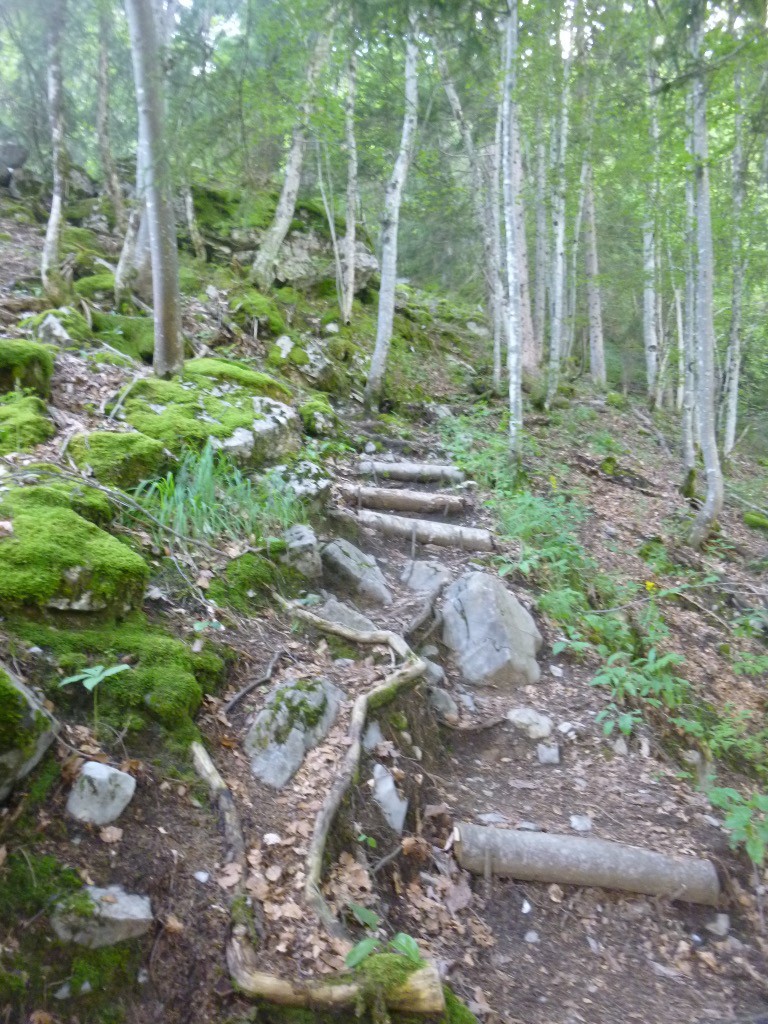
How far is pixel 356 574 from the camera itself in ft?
19.2

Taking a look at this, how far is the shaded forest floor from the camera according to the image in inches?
→ 100

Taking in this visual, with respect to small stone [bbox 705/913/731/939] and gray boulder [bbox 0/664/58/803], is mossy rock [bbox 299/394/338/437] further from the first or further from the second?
small stone [bbox 705/913/731/939]

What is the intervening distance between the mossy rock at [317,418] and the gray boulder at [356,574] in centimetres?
289

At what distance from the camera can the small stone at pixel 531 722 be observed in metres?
4.95

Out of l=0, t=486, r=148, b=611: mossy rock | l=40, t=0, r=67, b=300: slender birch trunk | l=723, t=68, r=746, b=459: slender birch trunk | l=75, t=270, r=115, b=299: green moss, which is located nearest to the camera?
l=0, t=486, r=148, b=611: mossy rock

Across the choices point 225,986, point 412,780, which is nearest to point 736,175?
point 412,780

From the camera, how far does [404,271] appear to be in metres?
21.4

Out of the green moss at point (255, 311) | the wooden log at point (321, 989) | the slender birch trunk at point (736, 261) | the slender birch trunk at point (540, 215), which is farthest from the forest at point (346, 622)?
the slender birch trunk at point (540, 215)

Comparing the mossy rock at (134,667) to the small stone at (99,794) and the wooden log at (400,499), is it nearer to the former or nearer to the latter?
the small stone at (99,794)

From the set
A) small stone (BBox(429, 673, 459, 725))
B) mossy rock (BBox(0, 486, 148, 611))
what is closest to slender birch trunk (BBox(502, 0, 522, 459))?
small stone (BBox(429, 673, 459, 725))

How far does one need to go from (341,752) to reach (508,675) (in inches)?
Result: 83.2

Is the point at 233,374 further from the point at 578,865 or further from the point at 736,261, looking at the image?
the point at 736,261

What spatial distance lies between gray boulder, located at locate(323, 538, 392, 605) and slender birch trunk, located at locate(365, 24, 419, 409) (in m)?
5.57

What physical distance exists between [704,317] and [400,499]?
202 inches
